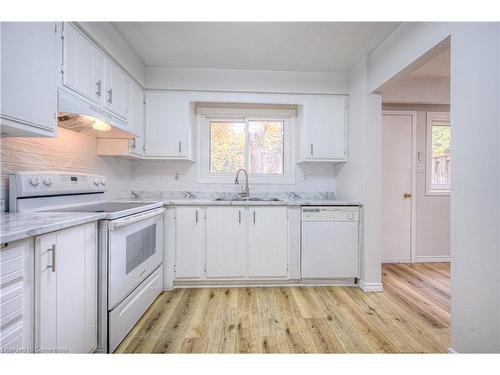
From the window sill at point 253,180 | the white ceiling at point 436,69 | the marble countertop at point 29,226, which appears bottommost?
the marble countertop at point 29,226

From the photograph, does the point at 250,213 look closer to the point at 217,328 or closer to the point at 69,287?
the point at 217,328

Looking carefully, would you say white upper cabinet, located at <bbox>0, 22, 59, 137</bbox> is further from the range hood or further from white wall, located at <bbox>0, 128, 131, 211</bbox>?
white wall, located at <bbox>0, 128, 131, 211</bbox>

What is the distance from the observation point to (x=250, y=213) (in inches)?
100

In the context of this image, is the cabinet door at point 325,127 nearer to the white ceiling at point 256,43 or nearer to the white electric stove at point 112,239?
the white ceiling at point 256,43

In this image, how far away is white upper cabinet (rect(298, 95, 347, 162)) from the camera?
2861 millimetres

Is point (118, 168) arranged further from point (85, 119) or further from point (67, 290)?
point (67, 290)

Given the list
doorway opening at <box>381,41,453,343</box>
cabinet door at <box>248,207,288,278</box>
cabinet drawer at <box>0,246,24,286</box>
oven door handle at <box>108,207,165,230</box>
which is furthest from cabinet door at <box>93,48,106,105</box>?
doorway opening at <box>381,41,453,343</box>

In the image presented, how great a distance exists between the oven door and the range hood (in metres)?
0.77

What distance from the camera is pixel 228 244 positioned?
254 centimetres

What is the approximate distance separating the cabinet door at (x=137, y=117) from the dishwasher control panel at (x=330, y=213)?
6.44 feet

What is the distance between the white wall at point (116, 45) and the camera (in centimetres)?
177

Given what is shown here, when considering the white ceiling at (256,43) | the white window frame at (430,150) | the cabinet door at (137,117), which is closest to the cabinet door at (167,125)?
Result: the cabinet door at (137,117)

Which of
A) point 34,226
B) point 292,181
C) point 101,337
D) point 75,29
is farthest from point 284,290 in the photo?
point 75,29
